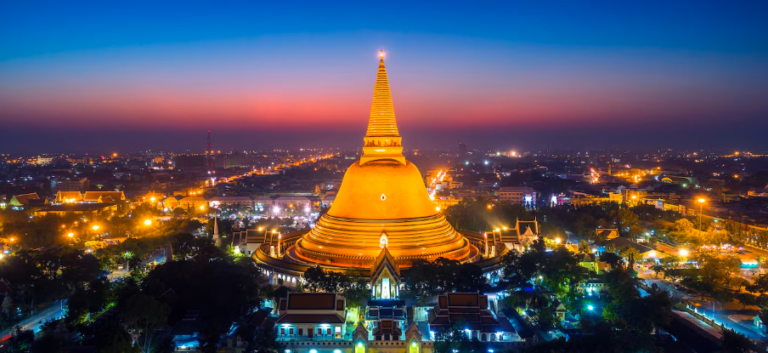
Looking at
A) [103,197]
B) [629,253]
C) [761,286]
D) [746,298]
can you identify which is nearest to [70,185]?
[103,197]

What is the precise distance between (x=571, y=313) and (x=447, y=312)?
19.4ft

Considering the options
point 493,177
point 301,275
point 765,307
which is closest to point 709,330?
point 765,307

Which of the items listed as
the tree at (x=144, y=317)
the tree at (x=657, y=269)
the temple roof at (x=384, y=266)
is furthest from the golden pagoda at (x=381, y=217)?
the tree at (x=657, y=269)

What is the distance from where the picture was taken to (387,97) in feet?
100

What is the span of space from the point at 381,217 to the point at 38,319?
16.0m

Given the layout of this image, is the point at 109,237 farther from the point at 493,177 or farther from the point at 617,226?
the point at 493,177

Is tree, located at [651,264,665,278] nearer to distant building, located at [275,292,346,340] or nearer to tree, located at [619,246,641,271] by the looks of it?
tree, located at [619,246,641,271]

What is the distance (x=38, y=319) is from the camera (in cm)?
2408

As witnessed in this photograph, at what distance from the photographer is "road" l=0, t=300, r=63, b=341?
22145 millimetres

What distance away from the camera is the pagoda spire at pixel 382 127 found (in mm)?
30516

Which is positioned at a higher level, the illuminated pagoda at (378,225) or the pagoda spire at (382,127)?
the pagoda spire at (382,127)

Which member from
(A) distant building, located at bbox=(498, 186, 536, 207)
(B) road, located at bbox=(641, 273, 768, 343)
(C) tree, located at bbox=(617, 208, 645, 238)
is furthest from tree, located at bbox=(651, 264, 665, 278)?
(A) distant building, located at bbox=(498, 186, 536, 207)

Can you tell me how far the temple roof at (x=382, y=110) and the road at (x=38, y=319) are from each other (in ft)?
56.8

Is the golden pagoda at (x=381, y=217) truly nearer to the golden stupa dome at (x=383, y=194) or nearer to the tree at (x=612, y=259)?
the golden stupa dome at (x=383, y=194)
